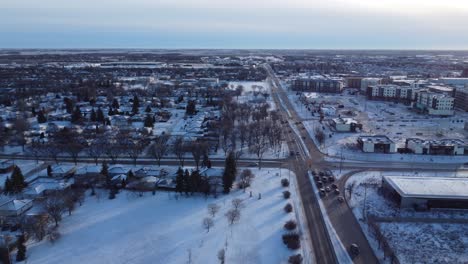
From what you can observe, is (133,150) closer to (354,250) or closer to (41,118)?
(354,250)

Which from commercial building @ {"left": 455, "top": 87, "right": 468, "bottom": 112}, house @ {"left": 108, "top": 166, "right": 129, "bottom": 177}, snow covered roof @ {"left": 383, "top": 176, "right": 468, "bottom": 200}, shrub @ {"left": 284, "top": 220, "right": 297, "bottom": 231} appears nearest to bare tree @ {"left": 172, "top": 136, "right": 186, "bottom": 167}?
house @ {"left": 108, "top": 166, "right": 129, "bottom": 177}

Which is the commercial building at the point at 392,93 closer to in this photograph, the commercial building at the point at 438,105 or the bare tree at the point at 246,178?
the commercial building at the point at 438,105

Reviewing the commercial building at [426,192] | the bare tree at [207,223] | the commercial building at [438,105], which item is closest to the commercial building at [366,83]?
the commercial building at [438,105]

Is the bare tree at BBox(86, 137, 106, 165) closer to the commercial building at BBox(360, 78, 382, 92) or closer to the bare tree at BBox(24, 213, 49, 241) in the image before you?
the bare tree at BBox(24, 213, 49, 241)

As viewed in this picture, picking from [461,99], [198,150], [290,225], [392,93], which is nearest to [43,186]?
[198,150]

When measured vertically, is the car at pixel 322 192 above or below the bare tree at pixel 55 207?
below

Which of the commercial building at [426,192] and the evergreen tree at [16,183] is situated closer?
the commercial building at [426,192]

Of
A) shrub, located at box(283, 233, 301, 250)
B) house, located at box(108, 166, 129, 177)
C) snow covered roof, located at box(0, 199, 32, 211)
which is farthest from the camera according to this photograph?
house, located at box(108, 166, 129, 177)
